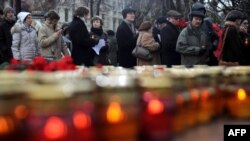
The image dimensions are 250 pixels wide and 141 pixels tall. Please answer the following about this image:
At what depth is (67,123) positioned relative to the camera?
1.92 metres

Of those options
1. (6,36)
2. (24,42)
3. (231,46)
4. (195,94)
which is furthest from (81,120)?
(6,36)

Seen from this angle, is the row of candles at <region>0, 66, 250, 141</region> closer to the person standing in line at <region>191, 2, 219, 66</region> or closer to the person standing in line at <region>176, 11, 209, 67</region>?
the person standing in line at <region>176, 11, 209, 67</region>

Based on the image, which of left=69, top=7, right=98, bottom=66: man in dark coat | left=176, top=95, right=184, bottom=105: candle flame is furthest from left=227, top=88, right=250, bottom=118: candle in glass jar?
left=69, top=7, right=98, bottom=66: man in dark coat

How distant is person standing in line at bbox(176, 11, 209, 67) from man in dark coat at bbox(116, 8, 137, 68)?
1.72m

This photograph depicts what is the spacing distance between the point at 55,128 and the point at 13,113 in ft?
0.62

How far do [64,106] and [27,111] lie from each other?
4.9 inches

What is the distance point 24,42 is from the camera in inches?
408

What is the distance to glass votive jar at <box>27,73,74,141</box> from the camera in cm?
185

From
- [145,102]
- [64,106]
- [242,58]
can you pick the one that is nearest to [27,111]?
[64,106]

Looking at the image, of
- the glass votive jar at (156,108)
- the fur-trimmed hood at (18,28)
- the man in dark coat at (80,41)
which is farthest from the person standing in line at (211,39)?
the glass votive jar at (156,108)

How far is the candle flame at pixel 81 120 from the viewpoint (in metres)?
1.97

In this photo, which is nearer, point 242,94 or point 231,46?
point 242,94

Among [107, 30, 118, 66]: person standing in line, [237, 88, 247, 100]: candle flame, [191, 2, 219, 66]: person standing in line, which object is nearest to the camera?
[237, 88, 247, 100]: candle flame

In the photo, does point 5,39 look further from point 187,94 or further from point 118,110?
point 118,110
